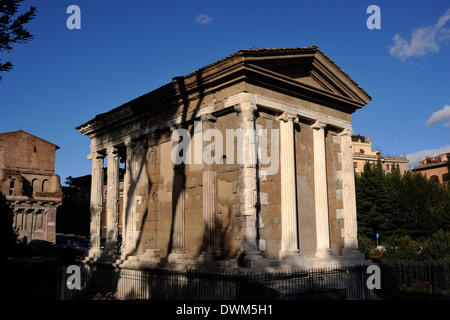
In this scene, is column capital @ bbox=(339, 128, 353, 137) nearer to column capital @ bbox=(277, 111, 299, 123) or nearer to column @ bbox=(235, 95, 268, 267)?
column capital @ bbox=(277, 111, 299, 123)

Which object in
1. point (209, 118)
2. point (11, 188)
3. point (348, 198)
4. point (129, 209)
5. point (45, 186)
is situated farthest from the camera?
point (45, 186)

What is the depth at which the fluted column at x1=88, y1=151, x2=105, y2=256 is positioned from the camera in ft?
57.8

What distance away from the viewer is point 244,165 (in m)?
11.2

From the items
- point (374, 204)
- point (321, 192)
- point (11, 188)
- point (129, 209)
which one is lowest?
point (129, 209)

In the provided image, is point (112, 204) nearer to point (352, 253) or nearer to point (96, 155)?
point (96, 155)

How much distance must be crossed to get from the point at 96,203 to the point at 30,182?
32.8 m

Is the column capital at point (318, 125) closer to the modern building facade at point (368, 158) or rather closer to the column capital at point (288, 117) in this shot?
the column capital at point (288, 117)

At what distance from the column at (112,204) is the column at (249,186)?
7240mm

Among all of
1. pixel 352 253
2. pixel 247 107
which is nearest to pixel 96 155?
pixel 247 107

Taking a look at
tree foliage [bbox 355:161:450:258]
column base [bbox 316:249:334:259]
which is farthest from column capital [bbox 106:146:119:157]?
tree foliage [bbox 355:161:450:258]

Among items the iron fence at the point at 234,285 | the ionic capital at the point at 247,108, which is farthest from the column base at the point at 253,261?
the ionic capital at the point at 247,108

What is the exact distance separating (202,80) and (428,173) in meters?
47.3

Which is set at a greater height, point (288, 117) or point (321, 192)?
point (288, 117)

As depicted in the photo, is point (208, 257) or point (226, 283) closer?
point (226, 283)
